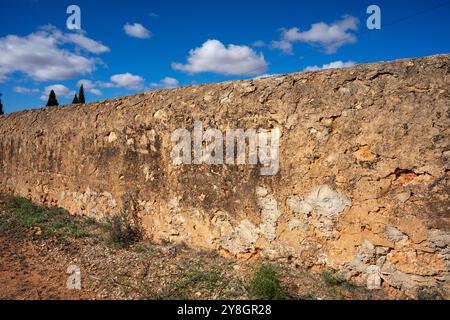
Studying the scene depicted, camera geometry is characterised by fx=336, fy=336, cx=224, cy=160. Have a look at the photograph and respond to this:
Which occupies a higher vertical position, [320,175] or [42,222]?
[320,175]

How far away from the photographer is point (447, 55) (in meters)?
3.71

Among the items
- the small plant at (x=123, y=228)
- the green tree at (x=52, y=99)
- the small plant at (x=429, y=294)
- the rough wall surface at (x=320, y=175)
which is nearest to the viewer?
the small plant at (x=429, y=294)

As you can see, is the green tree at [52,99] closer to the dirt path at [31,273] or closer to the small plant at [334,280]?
the dirt path at [31,273]

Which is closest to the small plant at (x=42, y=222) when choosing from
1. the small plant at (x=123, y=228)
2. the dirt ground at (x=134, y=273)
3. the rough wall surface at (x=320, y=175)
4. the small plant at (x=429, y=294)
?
the dirt ground at (x=134, y=273)

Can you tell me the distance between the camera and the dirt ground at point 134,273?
12.7ft

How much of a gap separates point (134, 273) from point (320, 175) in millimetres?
2726

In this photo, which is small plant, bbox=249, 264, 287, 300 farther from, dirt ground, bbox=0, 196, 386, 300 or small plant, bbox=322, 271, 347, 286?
small plant, bbox=322, 271, 347, 286

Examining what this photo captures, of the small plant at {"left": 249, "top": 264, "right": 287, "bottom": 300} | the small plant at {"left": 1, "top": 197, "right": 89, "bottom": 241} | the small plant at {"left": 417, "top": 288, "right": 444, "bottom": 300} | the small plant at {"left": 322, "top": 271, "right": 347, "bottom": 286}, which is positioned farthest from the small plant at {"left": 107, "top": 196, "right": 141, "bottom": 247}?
the small plant at {"left": 417, "top": 288, "right": 444, "bottom": 300}

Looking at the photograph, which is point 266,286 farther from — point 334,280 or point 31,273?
point 31,273

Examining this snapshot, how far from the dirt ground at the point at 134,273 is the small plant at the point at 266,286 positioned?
0.22 feet

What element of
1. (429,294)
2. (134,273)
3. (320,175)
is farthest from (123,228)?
(429,294)

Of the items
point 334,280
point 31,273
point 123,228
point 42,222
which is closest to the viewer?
point 334,280

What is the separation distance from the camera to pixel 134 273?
4.44 meters

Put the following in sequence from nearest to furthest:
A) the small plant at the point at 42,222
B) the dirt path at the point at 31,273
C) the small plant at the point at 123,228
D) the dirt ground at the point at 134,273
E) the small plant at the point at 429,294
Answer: the small plant at the point at 429,294, the dirt ground at the point at 134,273, the dirt path at the point at 31,273, the small plant at the point at 123,228, the small plant at the point at 42,222
